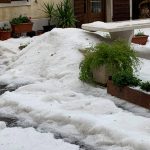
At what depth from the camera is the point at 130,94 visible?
7051mm

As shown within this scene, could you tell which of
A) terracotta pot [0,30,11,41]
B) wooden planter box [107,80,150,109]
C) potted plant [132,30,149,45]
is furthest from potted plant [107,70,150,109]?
terracotta pot [0,30,11,41]

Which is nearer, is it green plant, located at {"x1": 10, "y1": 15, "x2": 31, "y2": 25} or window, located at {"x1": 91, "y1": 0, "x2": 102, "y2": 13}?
green plant, located at {"x1": 10, "y1": 15, "x2": 31, "y2": 25}

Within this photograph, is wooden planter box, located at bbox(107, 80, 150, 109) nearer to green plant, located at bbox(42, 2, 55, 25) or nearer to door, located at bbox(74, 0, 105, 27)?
green plant, located at bbox(42, 2, 55, 25)

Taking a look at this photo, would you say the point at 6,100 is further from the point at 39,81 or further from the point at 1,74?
the point at 1,74

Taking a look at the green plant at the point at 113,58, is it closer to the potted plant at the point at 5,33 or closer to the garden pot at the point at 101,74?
the garden pot at the point at 101,74

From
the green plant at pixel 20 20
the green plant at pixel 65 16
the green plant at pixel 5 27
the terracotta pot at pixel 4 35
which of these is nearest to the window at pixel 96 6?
the green plant at pixel 65 16

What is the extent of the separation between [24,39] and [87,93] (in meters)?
6.51

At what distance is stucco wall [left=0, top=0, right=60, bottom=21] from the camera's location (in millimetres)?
14453

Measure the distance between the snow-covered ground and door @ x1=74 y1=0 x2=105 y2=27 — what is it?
19.9 ft

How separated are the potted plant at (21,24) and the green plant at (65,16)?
118cm

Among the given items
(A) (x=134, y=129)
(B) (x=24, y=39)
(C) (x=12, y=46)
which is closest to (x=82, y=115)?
(A) (x=134, y=129)

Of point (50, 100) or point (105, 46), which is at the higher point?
point (105, 46)

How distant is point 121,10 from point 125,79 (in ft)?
34.4

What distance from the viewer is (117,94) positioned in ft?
24.2
